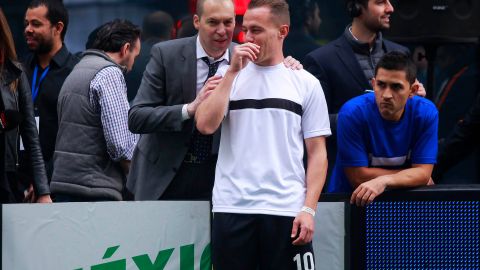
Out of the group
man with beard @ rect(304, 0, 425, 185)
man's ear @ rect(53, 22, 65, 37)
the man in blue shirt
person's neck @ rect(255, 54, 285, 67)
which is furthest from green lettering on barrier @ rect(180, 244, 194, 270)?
man's ear @ rect(53, 22, 65, 37)

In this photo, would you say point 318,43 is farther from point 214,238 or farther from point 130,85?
point 214,238

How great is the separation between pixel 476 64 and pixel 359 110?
3.57 metres

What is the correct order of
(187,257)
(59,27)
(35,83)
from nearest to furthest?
(187,257) → (35,83) → (59,27)

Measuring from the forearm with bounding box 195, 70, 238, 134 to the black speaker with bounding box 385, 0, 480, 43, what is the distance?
143 inches

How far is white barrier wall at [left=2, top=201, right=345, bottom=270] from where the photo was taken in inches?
213

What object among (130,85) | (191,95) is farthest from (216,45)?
(130,85)

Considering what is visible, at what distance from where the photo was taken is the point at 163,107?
591 cm

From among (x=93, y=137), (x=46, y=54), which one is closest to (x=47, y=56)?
(x=46, y=54)

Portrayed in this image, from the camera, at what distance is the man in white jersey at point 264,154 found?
5559 millimetres

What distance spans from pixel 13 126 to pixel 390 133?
1946mm

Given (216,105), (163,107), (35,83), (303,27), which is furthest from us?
(303,27)

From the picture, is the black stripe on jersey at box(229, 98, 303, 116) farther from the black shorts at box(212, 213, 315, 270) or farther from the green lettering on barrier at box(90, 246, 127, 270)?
the green lettering on barrier at box(90, 246, 127, 270)

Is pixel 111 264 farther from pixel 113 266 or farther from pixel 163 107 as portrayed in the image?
pixel 163 107

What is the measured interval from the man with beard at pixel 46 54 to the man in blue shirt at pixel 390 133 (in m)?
2.29
